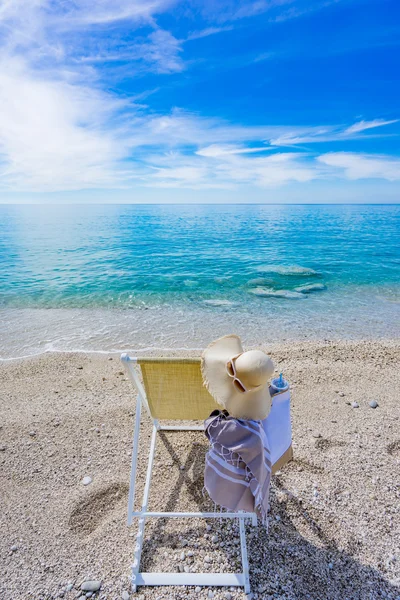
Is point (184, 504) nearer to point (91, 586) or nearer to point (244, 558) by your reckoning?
point (244, 558)

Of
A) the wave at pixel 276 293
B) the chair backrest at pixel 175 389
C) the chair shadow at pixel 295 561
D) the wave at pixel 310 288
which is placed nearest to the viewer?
the chair shadow at pixel 295 561

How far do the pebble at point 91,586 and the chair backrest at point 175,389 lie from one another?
1.34 metres

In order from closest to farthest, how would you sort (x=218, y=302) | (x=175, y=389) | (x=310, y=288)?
(x=175, y=389) → (x=218, y=302) → (x=310, y=288)

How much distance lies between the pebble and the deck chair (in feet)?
0.85

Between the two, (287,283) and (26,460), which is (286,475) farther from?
(287,283)

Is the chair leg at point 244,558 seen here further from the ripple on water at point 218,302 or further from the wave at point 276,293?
the wave at point 276,293

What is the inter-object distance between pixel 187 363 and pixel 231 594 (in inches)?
64.4

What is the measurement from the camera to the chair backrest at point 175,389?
8.53 feet

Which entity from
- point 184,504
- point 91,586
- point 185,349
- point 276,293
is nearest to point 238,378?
point 184,504

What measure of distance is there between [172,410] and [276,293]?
A: 968 centimetres

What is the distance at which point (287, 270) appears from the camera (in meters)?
16.7

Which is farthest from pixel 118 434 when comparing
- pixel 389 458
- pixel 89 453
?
pixel 389 458

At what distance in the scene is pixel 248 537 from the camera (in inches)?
106

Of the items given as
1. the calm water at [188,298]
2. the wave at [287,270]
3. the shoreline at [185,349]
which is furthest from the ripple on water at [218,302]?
the wave at [287,270]
